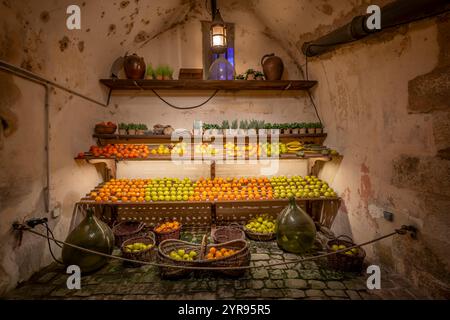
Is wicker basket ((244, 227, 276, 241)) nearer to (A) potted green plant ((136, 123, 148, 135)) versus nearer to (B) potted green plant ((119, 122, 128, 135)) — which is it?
(A) potted green plant ((136, 123, 148, 135))

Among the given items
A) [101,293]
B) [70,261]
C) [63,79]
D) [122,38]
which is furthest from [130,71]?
[101,293]

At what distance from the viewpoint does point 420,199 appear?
107 inches

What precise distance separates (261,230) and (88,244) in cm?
292

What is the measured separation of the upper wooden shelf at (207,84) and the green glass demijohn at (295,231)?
10.0 feet

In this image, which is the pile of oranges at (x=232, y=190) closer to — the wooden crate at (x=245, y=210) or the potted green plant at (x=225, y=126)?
the wooden crate at (x=245, y=210)

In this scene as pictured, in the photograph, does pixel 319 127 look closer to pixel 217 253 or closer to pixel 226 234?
pixel 226 234

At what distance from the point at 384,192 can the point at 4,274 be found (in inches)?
205

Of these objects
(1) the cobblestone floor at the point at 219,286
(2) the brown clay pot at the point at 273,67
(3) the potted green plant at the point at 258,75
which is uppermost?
(2) the brown clay pot at the point at 273,67

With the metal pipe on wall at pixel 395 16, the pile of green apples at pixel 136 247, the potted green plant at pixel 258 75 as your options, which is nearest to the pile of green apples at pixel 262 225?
the pile of green apples at pixel 136 247

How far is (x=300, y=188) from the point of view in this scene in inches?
179

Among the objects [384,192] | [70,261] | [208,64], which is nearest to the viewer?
[70,261]

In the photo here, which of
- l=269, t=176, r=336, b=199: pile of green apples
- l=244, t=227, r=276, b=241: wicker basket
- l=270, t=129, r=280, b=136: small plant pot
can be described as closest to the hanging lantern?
l=270, t=129, r=280, b=136: small plant pot

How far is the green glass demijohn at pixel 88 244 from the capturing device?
9.90 feet
